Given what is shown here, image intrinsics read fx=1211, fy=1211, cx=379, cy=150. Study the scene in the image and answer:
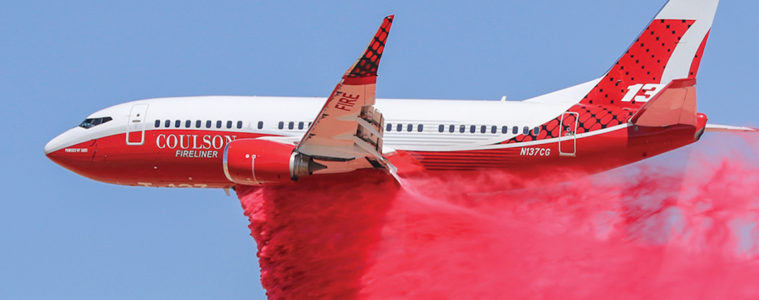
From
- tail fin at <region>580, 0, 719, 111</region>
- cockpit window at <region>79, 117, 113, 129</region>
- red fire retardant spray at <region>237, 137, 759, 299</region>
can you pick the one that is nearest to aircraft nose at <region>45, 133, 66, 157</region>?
cockpit window at <region>79, 117, 113, 129</region>

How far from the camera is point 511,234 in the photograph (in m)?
29.8

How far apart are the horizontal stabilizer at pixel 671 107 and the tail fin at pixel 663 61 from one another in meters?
1.77

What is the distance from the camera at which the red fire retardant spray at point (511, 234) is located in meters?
27.1

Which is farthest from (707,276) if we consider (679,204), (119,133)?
(119,133)

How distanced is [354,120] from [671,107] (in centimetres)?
777

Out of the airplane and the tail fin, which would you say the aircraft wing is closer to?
the airplane

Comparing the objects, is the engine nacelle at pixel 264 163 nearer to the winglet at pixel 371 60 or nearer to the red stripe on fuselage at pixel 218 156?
the red stripe on fuselage at pixel 218 156

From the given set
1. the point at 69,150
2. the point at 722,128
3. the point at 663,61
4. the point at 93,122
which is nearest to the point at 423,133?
the point at 663,61

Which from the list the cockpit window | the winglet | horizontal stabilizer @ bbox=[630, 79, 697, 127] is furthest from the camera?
the cockpit window

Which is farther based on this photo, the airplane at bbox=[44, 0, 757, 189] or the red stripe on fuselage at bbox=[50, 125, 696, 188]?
the red stripe on fuselage at bbox=[50, 125, 696, 188]

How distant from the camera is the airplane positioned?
1207 inches

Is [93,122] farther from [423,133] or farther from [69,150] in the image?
[423,133]

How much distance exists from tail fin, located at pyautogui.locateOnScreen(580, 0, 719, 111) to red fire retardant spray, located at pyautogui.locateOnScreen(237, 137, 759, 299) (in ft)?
8.56

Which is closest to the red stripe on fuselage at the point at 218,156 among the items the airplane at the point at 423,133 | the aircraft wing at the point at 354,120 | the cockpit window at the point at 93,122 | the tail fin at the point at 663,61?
the airplane at the point at 423,133
